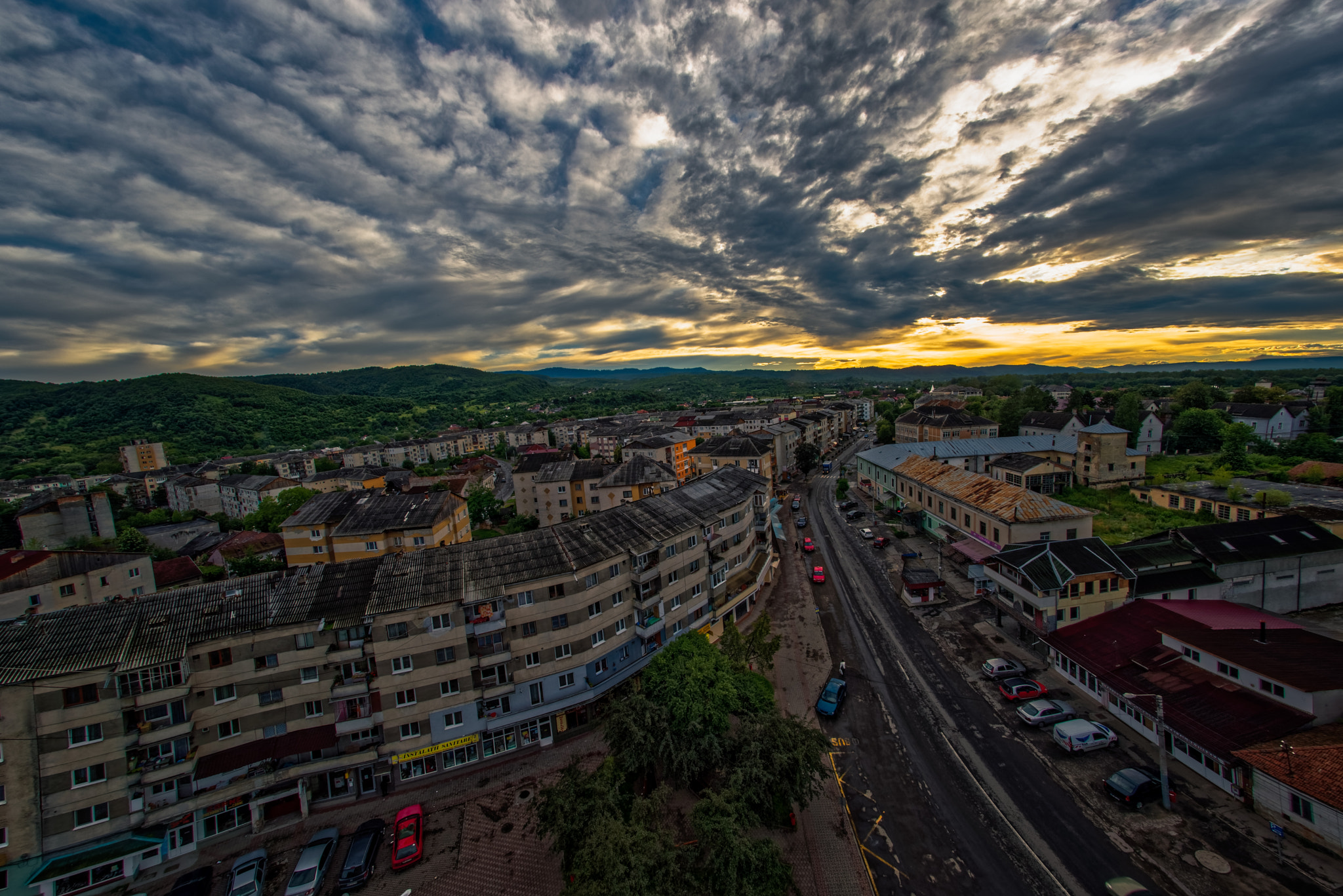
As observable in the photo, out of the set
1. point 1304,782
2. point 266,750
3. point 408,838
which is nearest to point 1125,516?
point 1304,782

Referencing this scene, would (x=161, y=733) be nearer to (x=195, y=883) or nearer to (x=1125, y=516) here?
(x=195, y=883)

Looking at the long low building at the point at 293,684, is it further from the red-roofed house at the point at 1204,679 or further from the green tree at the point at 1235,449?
the green tree at the point at 1235,449

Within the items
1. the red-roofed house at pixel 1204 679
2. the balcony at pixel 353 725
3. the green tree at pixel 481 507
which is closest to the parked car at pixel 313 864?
the balcony at pixel 353 725

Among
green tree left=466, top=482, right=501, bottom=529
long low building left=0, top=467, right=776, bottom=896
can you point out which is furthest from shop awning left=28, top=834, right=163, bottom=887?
green tree left=466, top=482, right=501, bottom=529

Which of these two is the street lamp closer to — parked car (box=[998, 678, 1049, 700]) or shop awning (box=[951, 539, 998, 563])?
parked car (box=[998, 678, 1049, 700])

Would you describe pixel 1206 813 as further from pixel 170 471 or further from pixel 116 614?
pixel 170 471

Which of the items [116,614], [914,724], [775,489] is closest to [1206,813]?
[914,724]

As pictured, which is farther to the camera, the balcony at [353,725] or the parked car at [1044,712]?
the parked car at [1044,712]

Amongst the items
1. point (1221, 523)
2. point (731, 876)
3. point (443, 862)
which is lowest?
point (443, 862)
